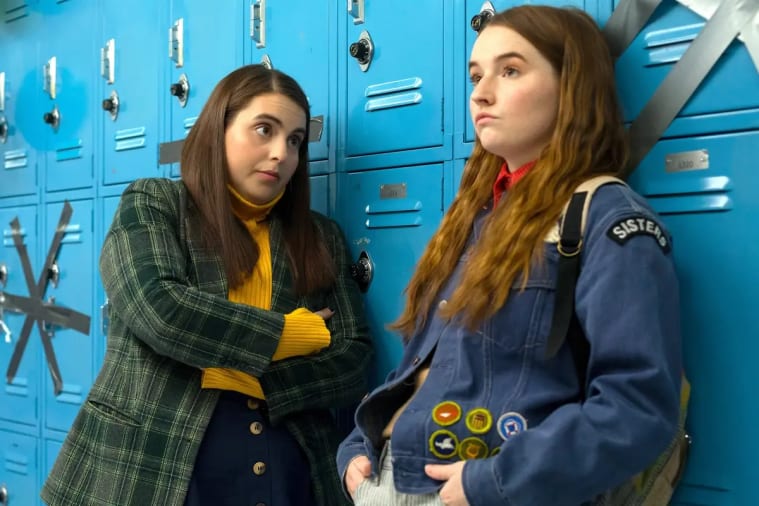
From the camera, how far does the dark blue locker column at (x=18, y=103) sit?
4.19 m

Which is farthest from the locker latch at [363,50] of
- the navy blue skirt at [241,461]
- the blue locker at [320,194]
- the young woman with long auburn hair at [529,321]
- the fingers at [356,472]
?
the fingers at [356,472]

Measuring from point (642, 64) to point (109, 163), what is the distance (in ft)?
8.09

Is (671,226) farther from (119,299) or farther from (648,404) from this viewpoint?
(119,299)

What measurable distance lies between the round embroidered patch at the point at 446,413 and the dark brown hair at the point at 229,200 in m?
0.96

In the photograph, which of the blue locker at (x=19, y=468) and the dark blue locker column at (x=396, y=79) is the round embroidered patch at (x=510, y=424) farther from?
the blue locker at (x=19, y=468)

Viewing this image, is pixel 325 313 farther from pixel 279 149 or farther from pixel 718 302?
pixel 718 302

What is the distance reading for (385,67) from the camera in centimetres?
265

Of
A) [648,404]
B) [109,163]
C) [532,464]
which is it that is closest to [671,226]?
[648,404]

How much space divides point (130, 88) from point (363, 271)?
5.13 feet

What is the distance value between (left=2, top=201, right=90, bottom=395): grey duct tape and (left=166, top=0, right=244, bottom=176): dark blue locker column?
882 mm

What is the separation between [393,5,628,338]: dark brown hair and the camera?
1652mm

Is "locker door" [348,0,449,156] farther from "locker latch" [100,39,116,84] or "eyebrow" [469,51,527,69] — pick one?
"locker latch" [100,39,116,84]

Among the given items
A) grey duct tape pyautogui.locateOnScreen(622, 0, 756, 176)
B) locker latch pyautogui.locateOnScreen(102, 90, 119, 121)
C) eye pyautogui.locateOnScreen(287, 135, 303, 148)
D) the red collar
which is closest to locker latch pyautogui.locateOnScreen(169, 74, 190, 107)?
locker latch pyautogui.locateOnScreen(102, 90, 119, 121)

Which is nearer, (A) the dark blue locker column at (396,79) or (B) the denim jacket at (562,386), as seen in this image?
(B) the denim jacket at (562,386)
